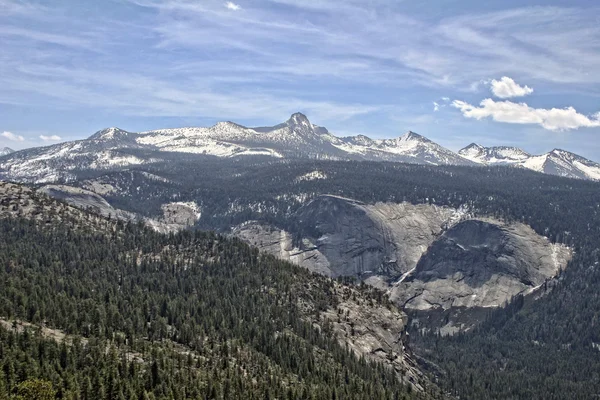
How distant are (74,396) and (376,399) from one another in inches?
3473

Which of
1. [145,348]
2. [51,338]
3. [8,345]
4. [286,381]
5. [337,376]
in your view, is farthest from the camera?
[337,376]

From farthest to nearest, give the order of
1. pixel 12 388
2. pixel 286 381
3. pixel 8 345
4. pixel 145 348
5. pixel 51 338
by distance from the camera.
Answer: pixel 286 381, pixel 145 348, pixel 51 338, pixel 8 345, pixel 12 388

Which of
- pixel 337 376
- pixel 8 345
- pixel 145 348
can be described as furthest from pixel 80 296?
pixel 337 376

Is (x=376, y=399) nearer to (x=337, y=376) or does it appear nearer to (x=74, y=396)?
(x=337, y=376)

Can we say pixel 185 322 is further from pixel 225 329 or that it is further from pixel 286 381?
pixel 286 381

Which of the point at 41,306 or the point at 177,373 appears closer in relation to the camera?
the point at 177,373

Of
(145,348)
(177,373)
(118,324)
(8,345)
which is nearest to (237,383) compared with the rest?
(177,373)

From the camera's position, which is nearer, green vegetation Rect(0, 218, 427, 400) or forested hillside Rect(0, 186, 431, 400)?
green vegetation Rect(0, 218, 427, 400)

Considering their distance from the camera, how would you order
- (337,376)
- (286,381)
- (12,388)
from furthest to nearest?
(337,376)
(286,381)
(12,388)

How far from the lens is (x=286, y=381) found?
171000 mm

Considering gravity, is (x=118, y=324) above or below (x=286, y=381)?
above

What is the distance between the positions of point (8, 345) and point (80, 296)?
56943 millimetres

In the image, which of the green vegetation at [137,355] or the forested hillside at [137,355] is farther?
the forested hillside at [137,355]

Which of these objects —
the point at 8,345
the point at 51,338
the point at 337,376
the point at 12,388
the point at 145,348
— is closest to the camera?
the point at 12,388
